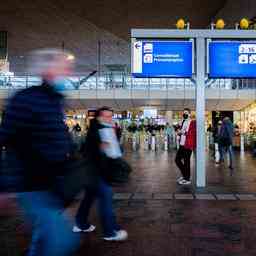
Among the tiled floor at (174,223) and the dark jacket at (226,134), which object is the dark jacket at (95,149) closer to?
the tiled floor at (174,223)

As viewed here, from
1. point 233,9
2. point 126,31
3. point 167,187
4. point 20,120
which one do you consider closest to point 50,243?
point 20,120

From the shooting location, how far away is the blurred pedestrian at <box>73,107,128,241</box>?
15.9 feet

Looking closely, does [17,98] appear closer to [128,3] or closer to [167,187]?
[167,187]

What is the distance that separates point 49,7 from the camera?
25000mm

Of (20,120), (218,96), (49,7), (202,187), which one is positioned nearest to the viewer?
(20,120)

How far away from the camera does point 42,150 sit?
2879 millimetres

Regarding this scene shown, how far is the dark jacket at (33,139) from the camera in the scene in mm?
2861

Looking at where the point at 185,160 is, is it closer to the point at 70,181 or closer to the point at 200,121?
the point at 200,121

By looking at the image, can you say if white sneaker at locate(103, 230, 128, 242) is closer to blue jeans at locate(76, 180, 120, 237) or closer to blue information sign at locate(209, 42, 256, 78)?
blue jeans at locate(76, 180, 120, 237)

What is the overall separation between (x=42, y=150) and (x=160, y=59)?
6.52 meters

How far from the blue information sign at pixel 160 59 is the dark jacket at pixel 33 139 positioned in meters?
6.25

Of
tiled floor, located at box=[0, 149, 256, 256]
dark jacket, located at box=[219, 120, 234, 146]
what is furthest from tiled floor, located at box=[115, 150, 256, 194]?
dark jacket, located at box=[219, 120, 234, 146]

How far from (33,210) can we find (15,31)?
29.5m

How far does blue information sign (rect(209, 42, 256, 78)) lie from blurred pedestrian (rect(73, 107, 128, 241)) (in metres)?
4.42
